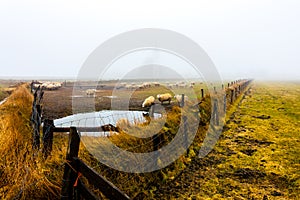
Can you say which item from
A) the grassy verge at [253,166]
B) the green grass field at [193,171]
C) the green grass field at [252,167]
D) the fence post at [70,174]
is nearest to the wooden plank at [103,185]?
the fence post at [70,174]

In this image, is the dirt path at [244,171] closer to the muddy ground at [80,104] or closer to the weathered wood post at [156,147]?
the weathered wood post at [156,147]

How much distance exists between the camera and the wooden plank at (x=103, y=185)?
2961 mm

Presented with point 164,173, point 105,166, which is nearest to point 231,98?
point 164,173

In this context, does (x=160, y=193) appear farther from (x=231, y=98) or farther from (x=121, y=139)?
(x=231, y=98)

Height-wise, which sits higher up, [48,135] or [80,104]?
[48,135]

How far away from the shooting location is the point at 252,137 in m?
9.73

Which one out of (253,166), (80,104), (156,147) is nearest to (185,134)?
(156,147)

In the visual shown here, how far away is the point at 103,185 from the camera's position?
10.5 feet

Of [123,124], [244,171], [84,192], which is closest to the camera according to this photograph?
[84,192]

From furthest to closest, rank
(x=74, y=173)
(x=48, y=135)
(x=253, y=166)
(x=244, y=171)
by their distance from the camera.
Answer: (x=253, y=166) < (x=244, y=171) < (x=48, y=135) < (x=74, y=173)

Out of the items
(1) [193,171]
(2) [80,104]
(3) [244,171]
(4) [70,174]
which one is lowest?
(2) [80,104]

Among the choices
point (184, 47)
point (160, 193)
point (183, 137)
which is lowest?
point (160, 193)

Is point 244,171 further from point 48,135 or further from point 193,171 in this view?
point 48,135

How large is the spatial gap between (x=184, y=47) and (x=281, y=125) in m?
6.53
